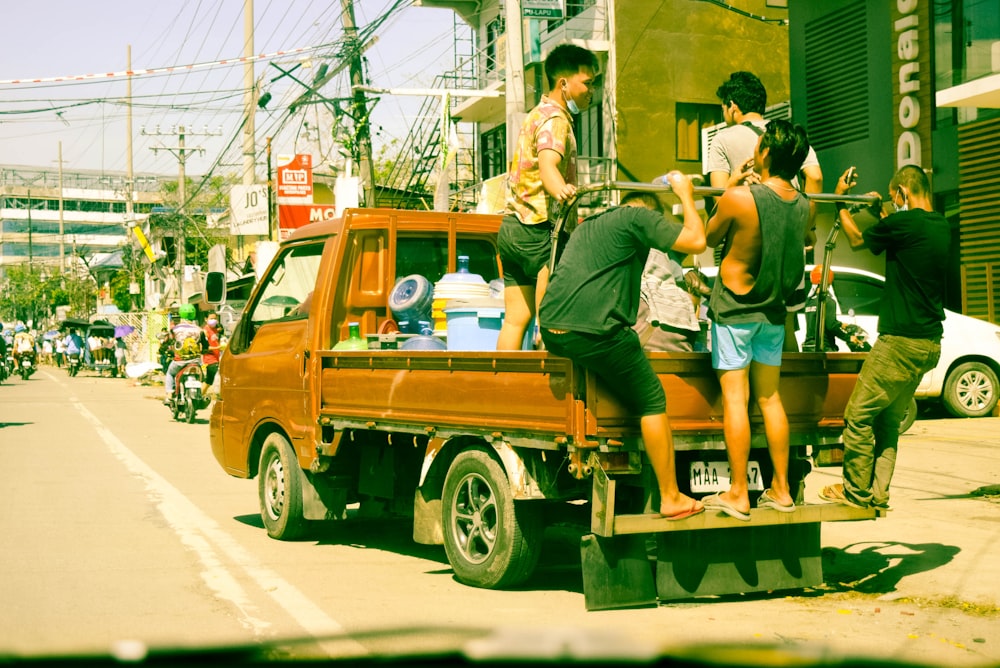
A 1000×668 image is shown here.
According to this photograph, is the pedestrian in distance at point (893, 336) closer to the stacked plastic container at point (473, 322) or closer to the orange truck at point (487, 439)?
the orange truck at point (487, 439)

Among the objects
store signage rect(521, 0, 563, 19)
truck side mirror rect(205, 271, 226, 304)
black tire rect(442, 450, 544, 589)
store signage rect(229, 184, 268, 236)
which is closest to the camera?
black tire rect(442, 450, 544, 589)

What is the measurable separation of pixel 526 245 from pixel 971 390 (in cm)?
1126

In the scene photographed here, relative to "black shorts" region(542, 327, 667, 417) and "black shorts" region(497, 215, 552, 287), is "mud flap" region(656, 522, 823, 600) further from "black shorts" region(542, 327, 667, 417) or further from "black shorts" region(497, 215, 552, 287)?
"black shorts" region(497, 215, 552, 287)

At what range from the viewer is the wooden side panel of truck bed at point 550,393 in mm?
5906

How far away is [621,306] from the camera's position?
6004 mm

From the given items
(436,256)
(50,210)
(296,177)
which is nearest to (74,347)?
(296,177)

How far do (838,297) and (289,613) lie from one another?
36.0 feet

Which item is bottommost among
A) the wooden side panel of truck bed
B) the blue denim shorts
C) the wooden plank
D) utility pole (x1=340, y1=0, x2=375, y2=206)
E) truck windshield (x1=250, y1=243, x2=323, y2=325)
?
the wooden plank

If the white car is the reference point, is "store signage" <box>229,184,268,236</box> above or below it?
above

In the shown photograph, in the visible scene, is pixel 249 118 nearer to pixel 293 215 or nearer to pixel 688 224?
pixel 293 215

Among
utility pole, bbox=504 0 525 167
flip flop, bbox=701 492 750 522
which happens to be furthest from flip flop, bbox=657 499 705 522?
utility pole, bbox=504 0 525 167

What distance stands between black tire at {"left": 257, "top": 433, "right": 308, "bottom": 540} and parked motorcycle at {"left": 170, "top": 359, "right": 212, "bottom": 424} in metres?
12.2

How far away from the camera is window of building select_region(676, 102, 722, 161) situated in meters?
30.0

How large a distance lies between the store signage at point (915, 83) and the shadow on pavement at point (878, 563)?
12.8 metres
